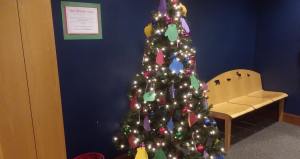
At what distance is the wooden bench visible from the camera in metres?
2.75

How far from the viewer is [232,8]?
3.37m

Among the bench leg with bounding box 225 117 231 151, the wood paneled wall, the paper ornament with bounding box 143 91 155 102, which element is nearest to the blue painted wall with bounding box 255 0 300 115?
the bench leg with bounding box 225 117 231 151

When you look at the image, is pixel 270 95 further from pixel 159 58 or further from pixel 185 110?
pixel 159 58

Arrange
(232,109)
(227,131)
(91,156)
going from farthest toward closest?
(232,109) → (227,131) → (91,156)

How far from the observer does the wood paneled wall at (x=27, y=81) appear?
1.24 metres

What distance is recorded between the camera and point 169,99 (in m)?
2.04

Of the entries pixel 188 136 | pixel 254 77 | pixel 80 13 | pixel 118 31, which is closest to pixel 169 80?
pixel 188 136

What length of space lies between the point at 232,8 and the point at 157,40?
6.68 ft

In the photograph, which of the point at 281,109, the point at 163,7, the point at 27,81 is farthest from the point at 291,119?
the point at 27,81

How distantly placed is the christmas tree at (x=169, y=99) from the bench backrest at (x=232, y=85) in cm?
103

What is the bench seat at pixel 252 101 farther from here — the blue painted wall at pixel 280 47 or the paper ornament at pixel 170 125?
the paper ornament at pixel 170 125

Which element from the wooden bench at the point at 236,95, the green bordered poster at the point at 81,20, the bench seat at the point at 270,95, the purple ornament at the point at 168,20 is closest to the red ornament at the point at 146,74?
the purple ornament at the point at 168,20

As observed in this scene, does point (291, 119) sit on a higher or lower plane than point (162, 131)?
lower

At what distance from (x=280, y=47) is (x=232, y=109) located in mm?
1579
